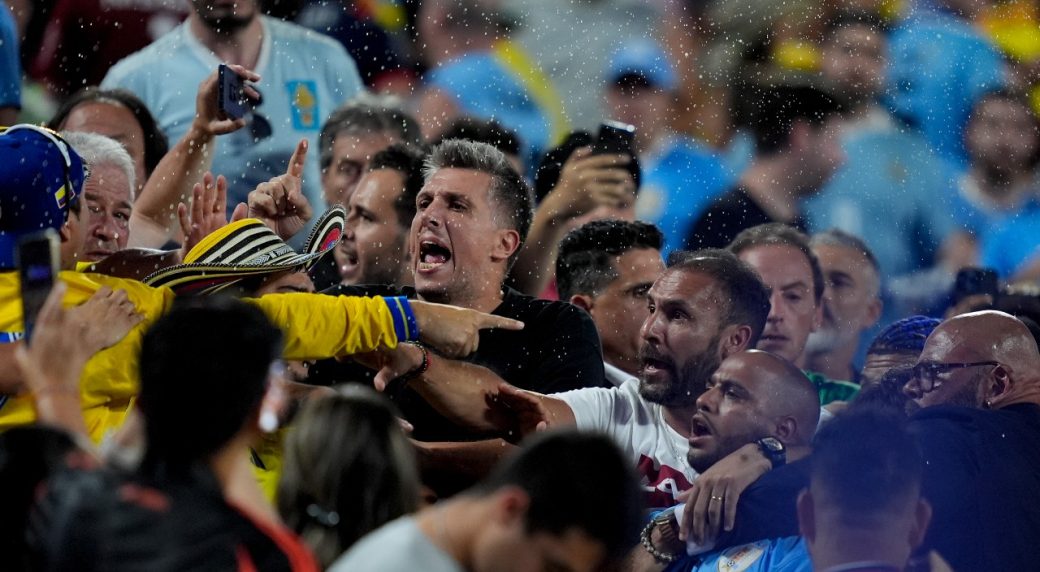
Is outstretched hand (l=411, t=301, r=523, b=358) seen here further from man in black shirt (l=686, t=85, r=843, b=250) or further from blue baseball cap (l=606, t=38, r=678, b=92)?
blue baseball cap (l=606, t=38, r=678, b=92)

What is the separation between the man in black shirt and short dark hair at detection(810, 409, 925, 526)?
3095 mm

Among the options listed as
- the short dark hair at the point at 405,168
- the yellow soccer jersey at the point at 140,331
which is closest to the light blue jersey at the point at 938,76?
the short dark hair at the point at 405,168

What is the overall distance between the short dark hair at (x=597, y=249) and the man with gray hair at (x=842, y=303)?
2.69 ft

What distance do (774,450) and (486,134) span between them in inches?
98.4

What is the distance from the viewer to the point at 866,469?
3.62 m

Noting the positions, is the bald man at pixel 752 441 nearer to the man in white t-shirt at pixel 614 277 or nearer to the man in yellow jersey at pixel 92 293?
the man in yellow jersey at pixel 92 293

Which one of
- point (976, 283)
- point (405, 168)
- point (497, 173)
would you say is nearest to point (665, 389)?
point (497, 173)

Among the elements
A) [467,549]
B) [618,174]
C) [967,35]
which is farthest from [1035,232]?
[467,549]

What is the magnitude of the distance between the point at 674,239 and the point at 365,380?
262 cm

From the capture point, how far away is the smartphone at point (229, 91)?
17.0 feet

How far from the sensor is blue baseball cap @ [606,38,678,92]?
25.3 feet

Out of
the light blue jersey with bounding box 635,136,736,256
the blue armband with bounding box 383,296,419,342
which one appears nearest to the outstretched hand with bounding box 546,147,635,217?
the light blue jersey with bounding box 635,136,736,256

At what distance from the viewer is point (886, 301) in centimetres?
735

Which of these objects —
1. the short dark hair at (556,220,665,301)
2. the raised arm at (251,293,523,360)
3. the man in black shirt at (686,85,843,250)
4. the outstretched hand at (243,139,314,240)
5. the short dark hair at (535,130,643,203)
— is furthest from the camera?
the man in black shirt at (686,85,843,250)
